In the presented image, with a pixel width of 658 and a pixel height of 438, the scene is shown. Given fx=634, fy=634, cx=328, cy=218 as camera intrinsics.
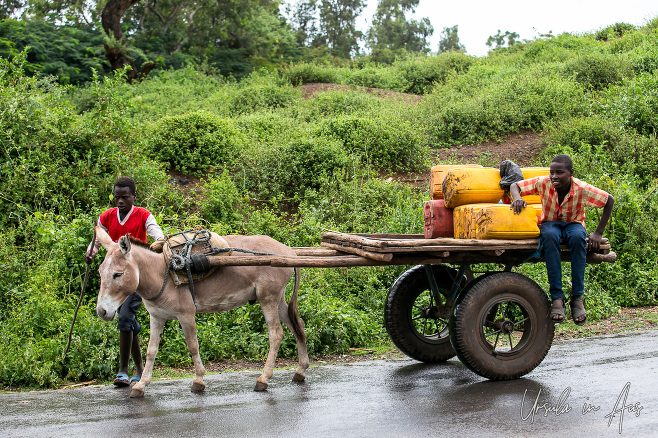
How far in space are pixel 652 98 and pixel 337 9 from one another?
3217cm

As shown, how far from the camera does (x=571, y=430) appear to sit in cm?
→ 448

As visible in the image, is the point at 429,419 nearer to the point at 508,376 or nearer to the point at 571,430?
the point at 571,430

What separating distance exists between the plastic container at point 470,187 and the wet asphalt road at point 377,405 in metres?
1.79

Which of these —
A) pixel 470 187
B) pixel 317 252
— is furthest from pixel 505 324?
pixel 317 252

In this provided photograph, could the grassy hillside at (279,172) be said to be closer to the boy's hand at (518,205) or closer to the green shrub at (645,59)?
the green shrub at (645,59)

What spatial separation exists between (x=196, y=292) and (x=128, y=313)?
859 mm

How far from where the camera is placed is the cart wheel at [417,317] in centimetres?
702

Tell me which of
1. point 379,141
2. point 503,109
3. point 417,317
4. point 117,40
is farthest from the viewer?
point 117,40

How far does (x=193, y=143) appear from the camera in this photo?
45.2ft

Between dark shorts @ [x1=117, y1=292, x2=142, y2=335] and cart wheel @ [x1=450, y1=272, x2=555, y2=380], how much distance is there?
315 centimetres

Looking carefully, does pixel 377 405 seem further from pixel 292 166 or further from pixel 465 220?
pixel 292 166

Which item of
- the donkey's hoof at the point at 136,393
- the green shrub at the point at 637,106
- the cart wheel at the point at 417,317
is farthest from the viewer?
the green shrub at the point at 637,106

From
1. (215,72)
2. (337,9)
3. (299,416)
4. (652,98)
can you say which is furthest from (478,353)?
(337,9)

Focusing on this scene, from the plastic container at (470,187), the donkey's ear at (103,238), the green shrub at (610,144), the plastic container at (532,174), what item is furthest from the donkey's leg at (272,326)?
the green shrub at (610,144)
